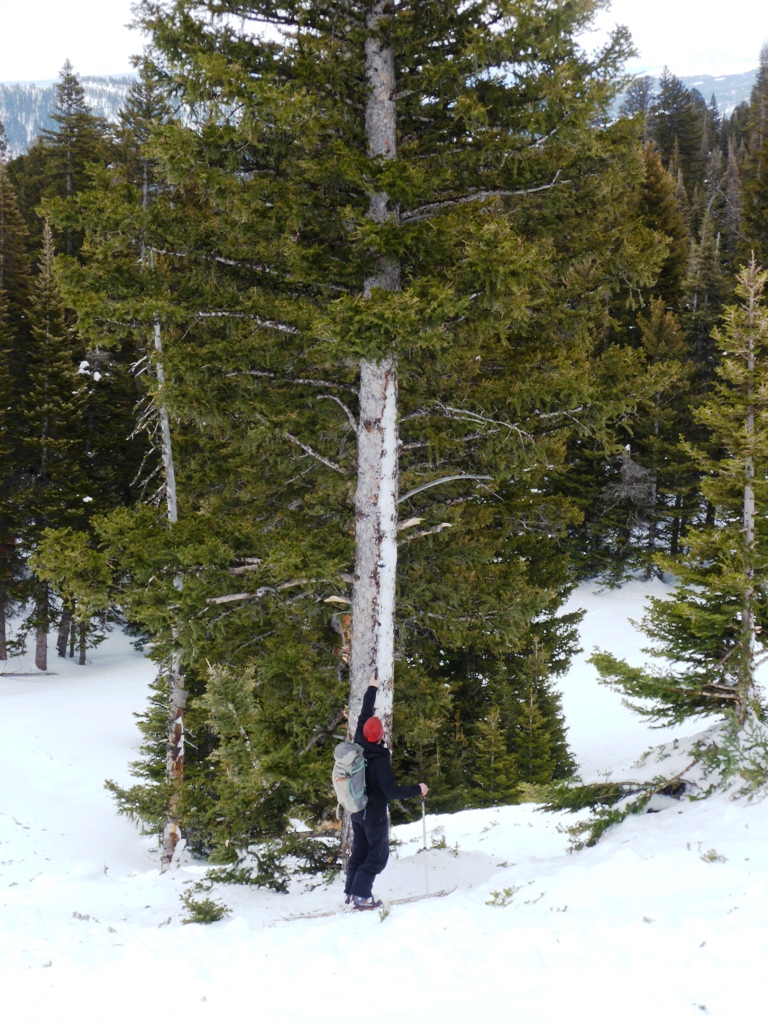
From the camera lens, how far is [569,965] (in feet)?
15.0

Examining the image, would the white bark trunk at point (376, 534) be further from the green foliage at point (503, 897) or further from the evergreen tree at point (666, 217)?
the evergreen tree at point (666, 217)

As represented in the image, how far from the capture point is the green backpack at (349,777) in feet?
21.8

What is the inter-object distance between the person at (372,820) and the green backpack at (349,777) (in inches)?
5.7

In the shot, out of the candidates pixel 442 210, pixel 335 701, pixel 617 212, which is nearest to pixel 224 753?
pixel 335 701

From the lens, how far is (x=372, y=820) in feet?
22.2

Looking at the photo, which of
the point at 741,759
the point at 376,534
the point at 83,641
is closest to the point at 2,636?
the point at 83,641

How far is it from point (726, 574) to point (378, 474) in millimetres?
3640

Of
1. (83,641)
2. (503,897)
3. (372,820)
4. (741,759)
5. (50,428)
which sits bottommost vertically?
(83,641)

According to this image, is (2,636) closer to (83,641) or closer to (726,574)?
(83,641)

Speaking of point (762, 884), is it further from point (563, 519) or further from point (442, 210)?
point (563, 519)

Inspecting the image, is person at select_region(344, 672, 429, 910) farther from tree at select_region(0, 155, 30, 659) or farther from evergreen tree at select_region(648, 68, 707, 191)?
evergreen tree at select_region(648, 68, 707, 191)

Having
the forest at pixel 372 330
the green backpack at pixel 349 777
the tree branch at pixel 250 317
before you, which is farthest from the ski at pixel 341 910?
the tree branch at pixel 250 317

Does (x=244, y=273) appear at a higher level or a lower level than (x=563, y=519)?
higher

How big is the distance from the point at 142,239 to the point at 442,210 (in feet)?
10.5
